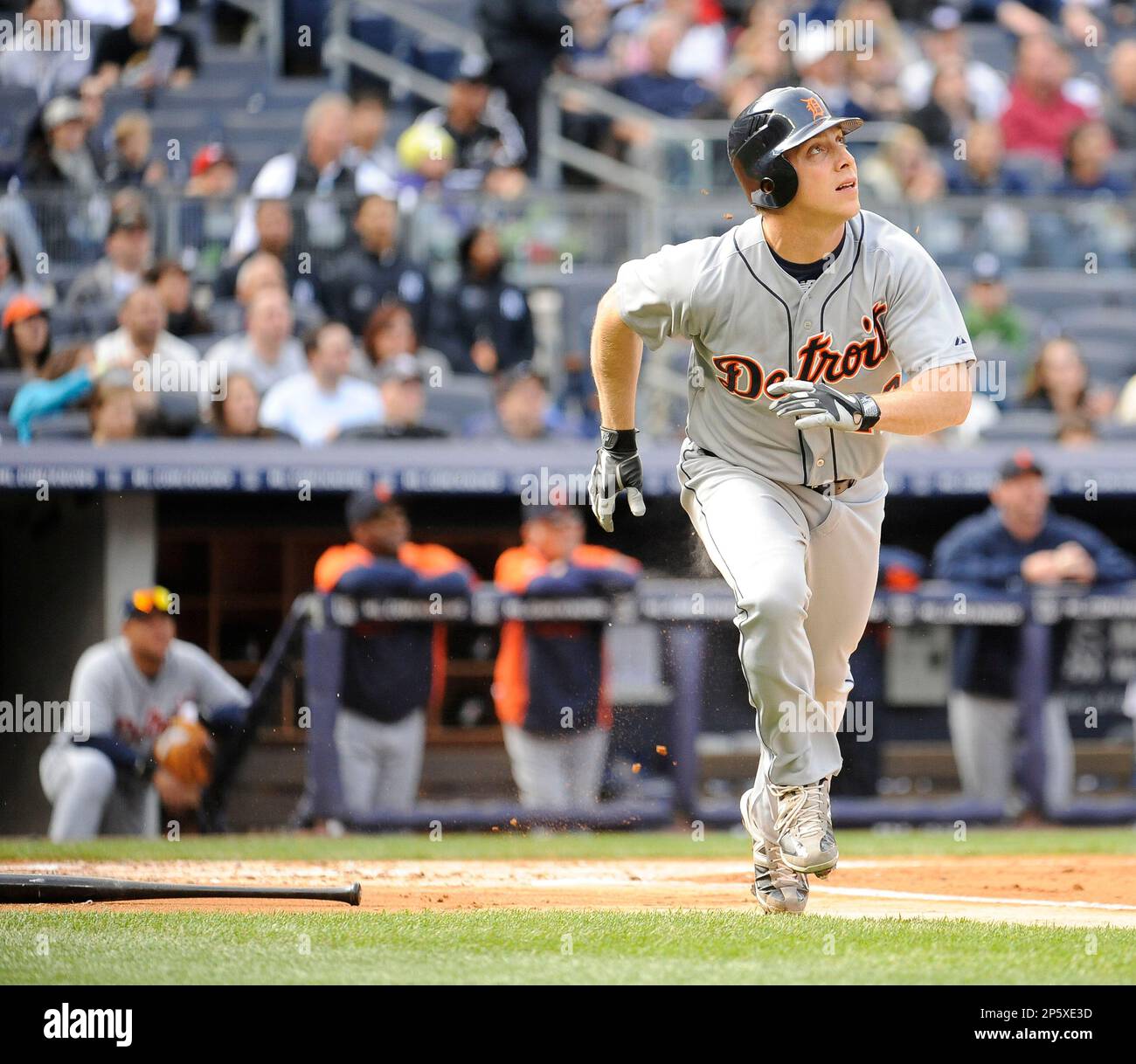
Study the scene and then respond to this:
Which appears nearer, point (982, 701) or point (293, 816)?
point (293, 816)

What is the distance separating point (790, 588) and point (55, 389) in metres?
4.85

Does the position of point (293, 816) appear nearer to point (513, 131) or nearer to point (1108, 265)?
point (513, 131)

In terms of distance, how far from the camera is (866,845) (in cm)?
712

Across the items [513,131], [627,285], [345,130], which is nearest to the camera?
[627,285]

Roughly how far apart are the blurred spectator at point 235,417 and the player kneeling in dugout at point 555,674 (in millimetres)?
1236

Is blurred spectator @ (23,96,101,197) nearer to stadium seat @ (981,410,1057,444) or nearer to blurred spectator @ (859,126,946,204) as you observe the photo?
blurred spectator @ (859,126,946,204)

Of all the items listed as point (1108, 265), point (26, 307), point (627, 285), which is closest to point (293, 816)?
point (26, 307)

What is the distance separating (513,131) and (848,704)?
4.27 m

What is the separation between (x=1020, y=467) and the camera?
8148mm

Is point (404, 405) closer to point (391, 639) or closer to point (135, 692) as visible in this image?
point (391, 639)

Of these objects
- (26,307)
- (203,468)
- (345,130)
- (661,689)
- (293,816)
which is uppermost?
(345,130)

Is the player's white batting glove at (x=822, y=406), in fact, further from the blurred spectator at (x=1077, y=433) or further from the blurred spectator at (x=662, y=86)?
the blurred spectator at (x=662, y=86)

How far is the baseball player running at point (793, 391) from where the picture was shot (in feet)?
14.2

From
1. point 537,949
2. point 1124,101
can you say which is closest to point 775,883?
point 537,949
